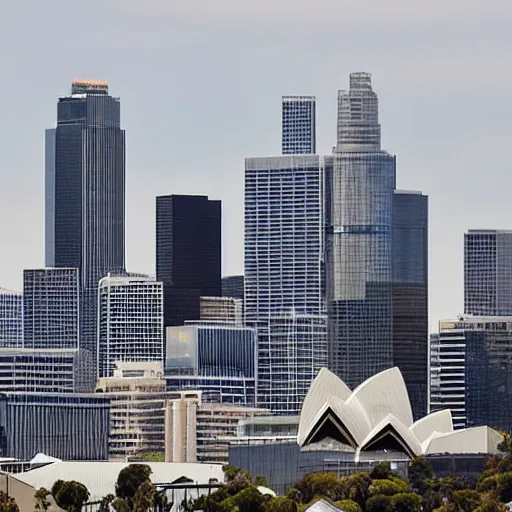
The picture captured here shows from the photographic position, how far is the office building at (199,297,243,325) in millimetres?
181750

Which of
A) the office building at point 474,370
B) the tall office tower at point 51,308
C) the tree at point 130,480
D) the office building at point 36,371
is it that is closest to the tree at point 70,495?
the tree at point 130,480

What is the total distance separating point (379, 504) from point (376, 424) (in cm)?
1576

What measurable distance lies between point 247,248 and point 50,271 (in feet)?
60.2

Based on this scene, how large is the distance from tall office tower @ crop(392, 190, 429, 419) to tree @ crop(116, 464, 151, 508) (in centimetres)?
7993

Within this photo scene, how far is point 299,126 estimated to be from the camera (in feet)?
597

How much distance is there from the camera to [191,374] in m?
166

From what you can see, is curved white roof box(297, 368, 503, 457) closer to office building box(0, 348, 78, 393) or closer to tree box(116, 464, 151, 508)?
tree box(116, 464, 151, 508)

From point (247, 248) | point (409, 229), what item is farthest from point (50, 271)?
point (409, 229)

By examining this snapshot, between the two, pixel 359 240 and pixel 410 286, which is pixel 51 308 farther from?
pixel 410 286

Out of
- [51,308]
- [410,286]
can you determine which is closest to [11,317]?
[51,308]

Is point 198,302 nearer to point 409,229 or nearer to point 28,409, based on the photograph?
point 409,229

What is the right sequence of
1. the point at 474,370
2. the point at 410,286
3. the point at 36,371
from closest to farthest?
1. the point at 474,370
2. the point at 410,286
3. the point at 36,371

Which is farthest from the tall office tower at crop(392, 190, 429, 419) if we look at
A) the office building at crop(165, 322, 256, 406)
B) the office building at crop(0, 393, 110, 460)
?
the office building at crop(0, 393, 110, 460)

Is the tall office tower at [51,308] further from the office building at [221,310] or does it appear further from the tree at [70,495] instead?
the tree at [70,495]
